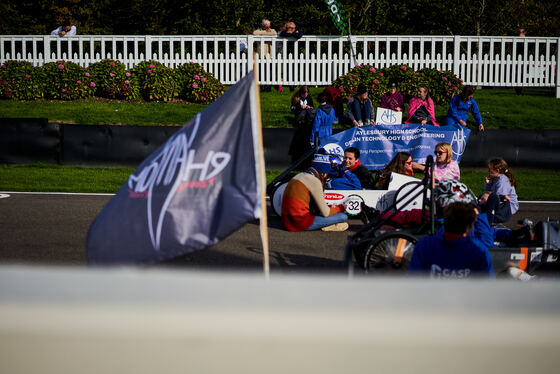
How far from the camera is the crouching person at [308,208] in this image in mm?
8969

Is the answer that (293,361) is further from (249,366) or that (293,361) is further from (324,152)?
(324,152)

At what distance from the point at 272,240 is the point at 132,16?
29.0m

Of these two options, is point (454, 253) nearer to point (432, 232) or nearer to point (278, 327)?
point (432, 232)

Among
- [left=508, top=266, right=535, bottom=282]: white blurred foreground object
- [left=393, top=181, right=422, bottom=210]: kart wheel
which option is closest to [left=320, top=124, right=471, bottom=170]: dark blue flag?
[left=393, top=181, right=422, bottom=210]: kart wheel

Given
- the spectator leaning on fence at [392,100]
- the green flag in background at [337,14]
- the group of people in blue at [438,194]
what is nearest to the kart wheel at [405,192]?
the group of people in blue at [438,194]

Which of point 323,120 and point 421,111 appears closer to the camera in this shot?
point 323,120

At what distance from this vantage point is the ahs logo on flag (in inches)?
145

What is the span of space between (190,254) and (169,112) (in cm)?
1035

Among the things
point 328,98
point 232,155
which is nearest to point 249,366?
point 232,155

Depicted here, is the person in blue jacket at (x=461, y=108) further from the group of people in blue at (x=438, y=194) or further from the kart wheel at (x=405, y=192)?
the kart wheel at (x=405, y=192)

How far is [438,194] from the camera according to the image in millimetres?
7090

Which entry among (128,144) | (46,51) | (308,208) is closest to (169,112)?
(128,144)

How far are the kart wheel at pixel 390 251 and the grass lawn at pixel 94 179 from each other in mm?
6799

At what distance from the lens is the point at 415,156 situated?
14.0 meters
